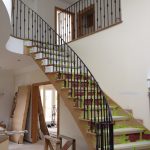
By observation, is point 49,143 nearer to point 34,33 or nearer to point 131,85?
point 131,85

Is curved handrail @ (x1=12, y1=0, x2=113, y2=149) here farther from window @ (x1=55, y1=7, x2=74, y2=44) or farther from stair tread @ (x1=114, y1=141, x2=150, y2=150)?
window @ (x1=55, y1=7, x2=74, y2=44)

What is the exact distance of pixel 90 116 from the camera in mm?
4148

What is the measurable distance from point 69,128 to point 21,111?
2.42m

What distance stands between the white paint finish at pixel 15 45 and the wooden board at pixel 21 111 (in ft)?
9.09

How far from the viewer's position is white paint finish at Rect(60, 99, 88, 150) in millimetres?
5738

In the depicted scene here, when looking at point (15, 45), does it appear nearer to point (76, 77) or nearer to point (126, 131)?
point (76, 77)

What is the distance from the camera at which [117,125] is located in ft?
14.5

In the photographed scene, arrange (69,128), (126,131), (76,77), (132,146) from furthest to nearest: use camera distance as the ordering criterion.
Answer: (69,128) → (76,77) → (126,131) → (132,146)

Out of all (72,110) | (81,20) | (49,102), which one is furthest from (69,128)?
(49,102)

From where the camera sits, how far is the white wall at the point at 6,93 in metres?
8.50

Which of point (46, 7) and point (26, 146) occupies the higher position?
point (46, 7)

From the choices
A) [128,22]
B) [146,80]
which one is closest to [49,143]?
[146,80]

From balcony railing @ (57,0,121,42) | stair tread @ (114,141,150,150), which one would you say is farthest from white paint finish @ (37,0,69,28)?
stair tread @ (114,141,150,150)

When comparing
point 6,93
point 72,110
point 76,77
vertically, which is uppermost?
point 76,77
